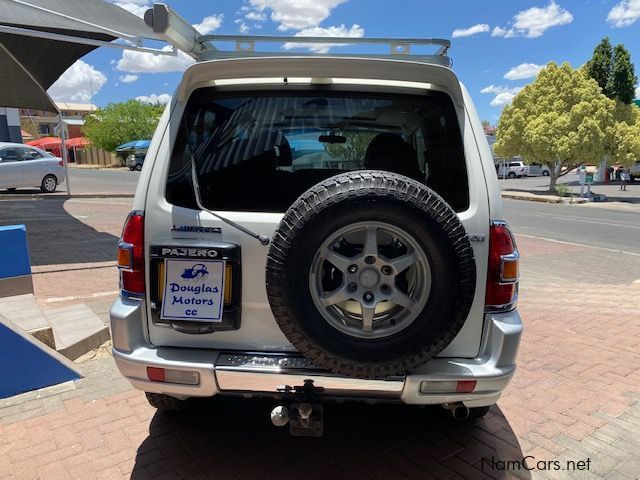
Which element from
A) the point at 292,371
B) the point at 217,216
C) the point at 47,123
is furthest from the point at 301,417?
the point at 47,123

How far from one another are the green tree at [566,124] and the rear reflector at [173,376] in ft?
81.1

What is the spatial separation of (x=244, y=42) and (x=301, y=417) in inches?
93.4

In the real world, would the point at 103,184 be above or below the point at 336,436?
below

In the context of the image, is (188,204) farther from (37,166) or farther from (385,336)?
(37,166)

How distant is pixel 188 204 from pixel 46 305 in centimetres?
388

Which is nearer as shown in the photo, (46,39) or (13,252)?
(13,252)

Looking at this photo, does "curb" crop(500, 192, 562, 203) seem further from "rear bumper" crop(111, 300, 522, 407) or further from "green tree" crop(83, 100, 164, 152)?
"green tree" crop(83, 100, 164, 152)

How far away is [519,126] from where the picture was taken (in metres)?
25.4

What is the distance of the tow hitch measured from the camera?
222 centimetres

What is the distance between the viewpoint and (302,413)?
2.25m

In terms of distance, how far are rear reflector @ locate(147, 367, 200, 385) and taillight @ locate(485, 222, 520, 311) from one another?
1.43 metres

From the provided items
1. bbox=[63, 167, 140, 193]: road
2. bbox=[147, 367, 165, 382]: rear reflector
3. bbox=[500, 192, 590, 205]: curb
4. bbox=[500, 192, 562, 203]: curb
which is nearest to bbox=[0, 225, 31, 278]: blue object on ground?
bbox=[147, 367, 165, 382]: rear reflector

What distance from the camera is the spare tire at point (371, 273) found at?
2023 millimetres

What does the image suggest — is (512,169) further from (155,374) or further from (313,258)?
(155,374)
